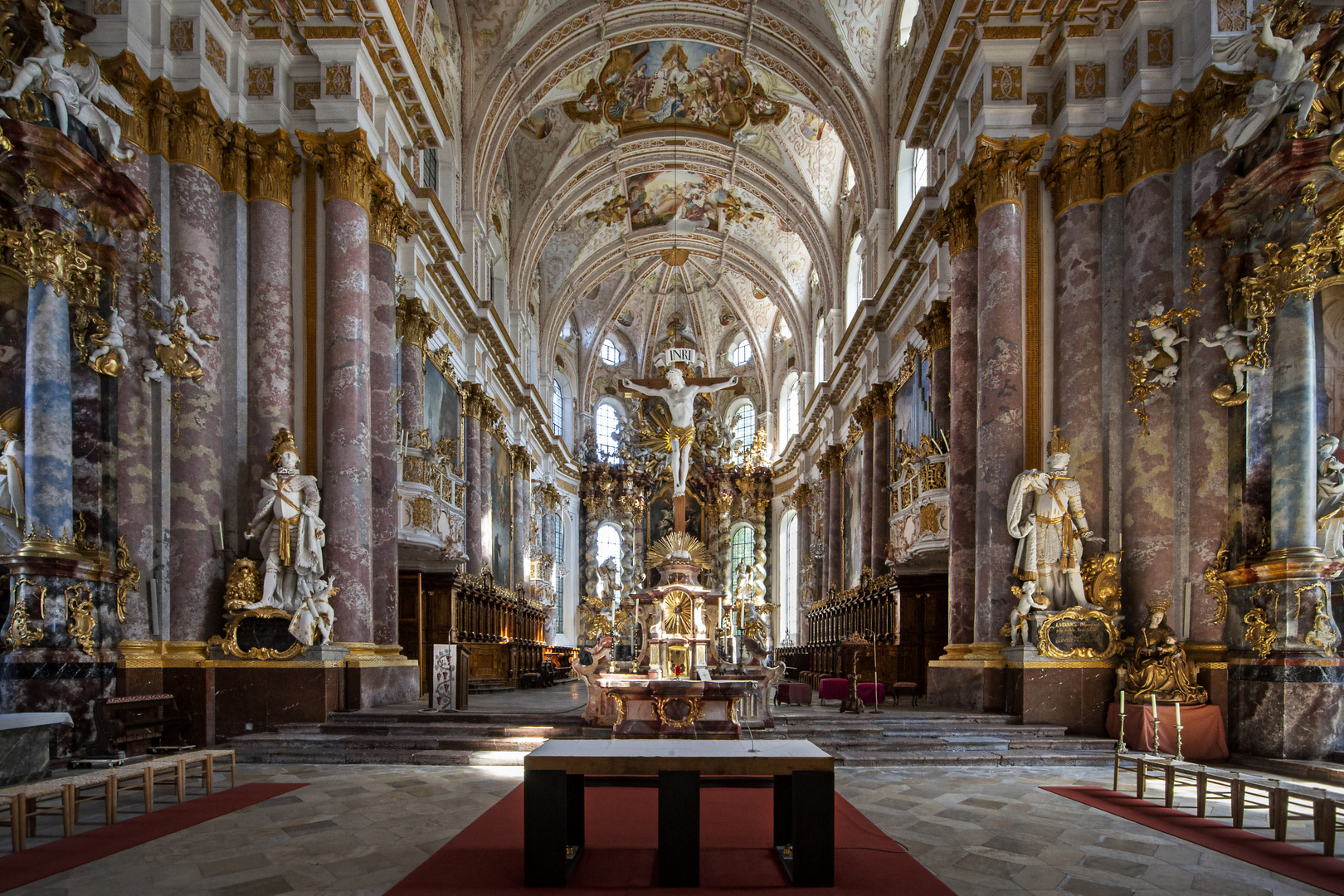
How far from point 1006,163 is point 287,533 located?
11.2m

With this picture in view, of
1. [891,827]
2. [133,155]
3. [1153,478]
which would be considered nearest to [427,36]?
[133,155]

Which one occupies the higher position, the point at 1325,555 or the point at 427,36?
the point at 427,36

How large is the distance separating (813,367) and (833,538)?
780 cm

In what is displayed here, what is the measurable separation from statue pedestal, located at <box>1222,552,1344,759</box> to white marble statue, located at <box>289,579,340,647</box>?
1119 cm

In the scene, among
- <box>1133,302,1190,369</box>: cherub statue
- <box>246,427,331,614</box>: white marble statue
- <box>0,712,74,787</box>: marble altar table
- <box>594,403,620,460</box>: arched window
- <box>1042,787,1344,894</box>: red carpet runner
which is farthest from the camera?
<box>594,403,620,460</box>: arched window

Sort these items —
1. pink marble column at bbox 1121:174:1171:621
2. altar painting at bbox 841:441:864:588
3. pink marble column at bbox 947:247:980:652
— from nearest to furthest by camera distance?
pink marble column at bbox 1121:174:1171:621 → pink marble column at bbox 947:247:980:652 → altar painting at bbox 841:441:864:588

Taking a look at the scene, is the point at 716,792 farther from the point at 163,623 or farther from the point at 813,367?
the point at 813,367

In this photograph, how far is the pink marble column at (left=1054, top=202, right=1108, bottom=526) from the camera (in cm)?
1293

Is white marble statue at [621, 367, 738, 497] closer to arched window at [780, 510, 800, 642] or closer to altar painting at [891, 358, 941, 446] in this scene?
altar painting at [891, 358, 941, 446]

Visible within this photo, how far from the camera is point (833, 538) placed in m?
28.3

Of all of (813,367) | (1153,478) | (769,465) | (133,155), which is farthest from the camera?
(769,465)

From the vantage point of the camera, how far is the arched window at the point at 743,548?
41250 mm

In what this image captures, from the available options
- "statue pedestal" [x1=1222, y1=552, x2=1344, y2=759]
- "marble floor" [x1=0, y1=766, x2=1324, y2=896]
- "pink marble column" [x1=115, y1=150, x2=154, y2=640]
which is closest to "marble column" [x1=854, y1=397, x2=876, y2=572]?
"statue pedestal" [x1=1222, y1=552, x2=1344, y2=759]

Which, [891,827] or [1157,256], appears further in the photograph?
[1157,256]
